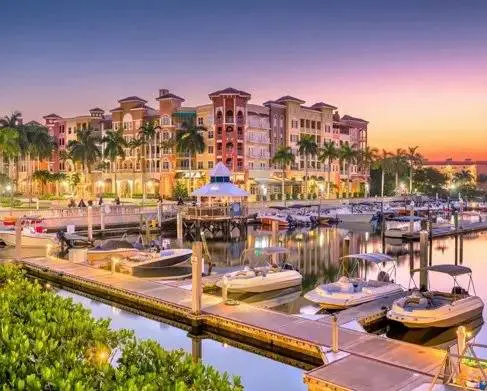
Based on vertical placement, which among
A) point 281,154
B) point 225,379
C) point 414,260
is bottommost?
point 414,260

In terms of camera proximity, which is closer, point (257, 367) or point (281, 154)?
point (257, 367)

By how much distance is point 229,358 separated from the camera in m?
19.8

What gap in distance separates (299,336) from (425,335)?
6.71 m

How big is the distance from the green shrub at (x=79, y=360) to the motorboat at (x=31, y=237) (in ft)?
113

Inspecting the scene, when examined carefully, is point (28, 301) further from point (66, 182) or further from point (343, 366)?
point (66, 182)

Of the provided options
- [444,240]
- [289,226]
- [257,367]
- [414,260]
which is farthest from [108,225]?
[257,367]

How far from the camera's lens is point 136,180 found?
10862 cm

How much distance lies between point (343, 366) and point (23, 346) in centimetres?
954

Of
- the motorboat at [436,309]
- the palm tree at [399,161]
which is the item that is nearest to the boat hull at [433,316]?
the motorboat at [436,309]

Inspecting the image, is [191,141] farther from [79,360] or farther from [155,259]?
[79,360]

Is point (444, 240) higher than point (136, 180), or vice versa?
point (136, 180)

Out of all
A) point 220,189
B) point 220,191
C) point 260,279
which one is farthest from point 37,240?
point 260,279

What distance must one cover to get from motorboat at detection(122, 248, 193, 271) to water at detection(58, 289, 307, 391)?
9241 mm

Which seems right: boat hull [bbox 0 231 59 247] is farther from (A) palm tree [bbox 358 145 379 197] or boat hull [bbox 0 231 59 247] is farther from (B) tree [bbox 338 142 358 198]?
(A) palm tree [bbox 358 145 379 197]
